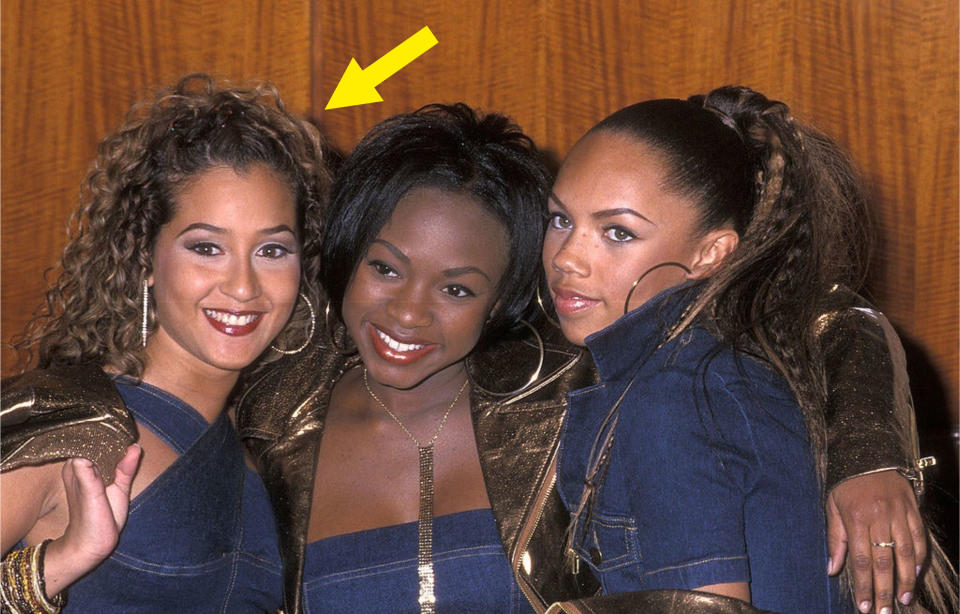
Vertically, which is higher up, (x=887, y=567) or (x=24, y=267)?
(x=24, y=267)

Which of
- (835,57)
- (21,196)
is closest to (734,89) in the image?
(835,57)

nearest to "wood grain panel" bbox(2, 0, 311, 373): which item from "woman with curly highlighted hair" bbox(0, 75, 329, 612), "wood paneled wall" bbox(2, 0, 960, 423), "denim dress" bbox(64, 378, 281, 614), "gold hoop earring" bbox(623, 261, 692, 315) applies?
"wood paneled wall" bbox(2, 0, 960, 423)

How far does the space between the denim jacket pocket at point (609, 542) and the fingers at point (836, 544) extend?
0.78 ft

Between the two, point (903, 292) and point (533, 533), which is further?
point (903, 292)

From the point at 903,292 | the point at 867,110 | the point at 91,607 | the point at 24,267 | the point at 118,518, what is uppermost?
the point at 867,110

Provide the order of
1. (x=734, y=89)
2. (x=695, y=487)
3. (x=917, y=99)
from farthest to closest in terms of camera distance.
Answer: (x=917, y=99) < (x=734, y=89) < (x=695, y=487)

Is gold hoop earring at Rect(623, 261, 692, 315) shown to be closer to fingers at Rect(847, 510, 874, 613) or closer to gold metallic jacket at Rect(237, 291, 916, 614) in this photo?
gold metallic jacket at Rect(237, 291, 916, 614)

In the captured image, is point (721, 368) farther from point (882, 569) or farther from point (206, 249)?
point (206, 249)

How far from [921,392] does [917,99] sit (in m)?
0.60

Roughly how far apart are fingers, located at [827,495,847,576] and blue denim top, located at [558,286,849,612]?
0.04ft

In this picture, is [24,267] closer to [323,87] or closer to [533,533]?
[323,87]

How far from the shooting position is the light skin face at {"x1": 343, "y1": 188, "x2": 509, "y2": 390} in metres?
1.86

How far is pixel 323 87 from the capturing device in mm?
2566

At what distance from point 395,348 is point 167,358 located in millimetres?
335
